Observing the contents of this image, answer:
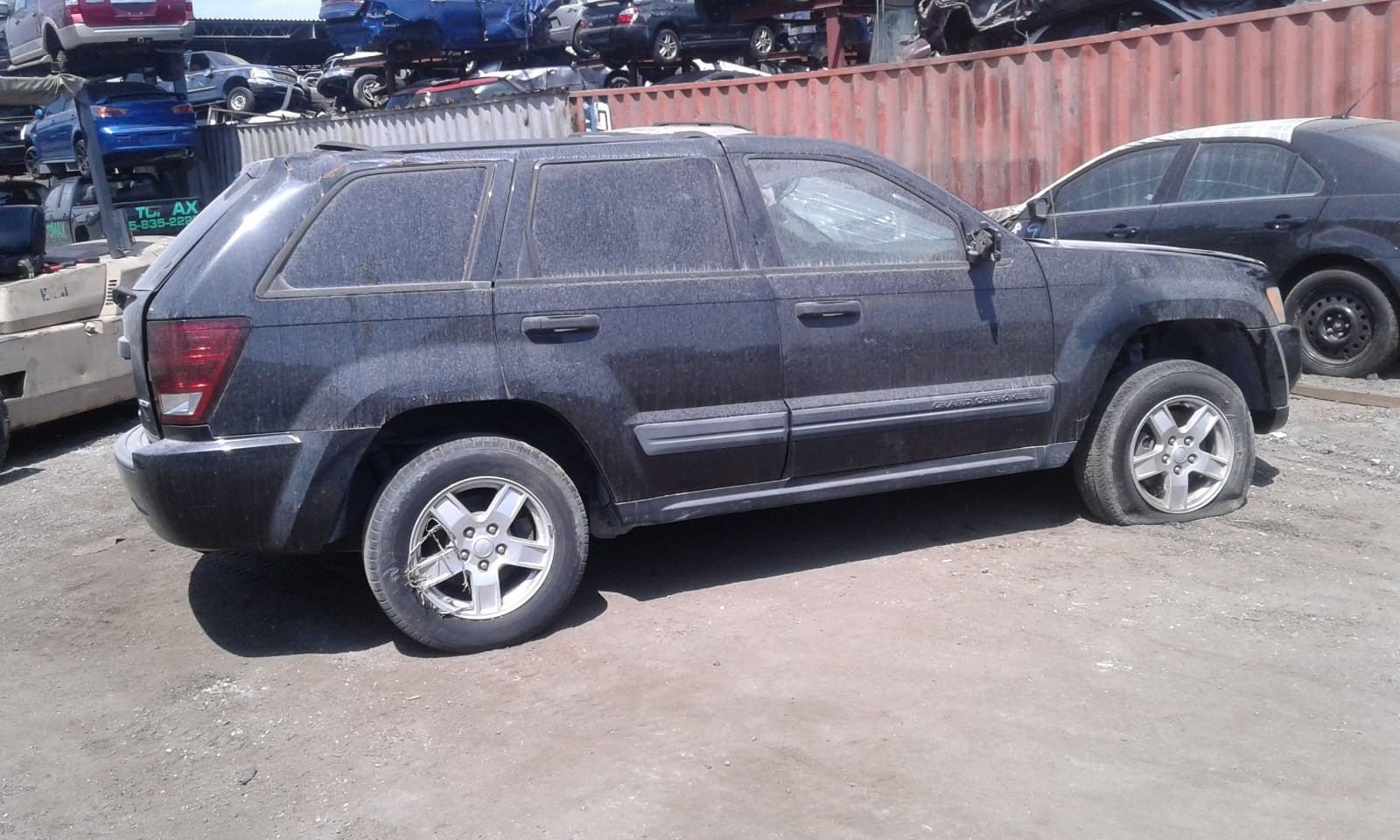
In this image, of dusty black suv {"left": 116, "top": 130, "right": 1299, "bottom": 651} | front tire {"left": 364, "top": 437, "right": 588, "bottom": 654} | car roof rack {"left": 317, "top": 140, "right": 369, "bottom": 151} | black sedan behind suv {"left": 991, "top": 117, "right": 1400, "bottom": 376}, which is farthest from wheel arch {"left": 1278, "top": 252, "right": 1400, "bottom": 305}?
car roof rack {"left": 317, "top": 140, "right": 369, "bottom": 151}

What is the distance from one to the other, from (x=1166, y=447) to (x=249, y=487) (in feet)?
12.3

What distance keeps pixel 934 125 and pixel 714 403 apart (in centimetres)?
809

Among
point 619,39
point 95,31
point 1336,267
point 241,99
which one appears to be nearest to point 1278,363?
point 1336,267

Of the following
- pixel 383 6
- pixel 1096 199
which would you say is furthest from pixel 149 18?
pixel 1096 199

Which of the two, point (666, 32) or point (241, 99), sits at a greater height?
point (666, 32)

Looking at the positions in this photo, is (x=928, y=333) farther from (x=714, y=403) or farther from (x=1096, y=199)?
(x=1096, y=199)

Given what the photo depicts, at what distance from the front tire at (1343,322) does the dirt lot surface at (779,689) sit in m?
2.14

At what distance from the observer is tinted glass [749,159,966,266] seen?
4.96 meters

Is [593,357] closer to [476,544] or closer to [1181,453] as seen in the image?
[476,544]

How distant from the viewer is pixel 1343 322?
313 inches

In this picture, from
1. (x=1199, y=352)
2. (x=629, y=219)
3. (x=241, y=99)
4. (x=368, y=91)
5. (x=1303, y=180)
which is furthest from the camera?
(x=241, y=99)

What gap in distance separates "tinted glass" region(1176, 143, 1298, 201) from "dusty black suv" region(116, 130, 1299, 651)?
311 cm

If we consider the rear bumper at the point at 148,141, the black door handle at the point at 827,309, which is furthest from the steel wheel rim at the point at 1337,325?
the rear bumper at the point at 148,141

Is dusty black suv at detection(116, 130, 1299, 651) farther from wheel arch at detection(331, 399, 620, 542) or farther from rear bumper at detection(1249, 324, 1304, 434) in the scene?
rear bumper at detection(1249, 324, 1304, 434)
